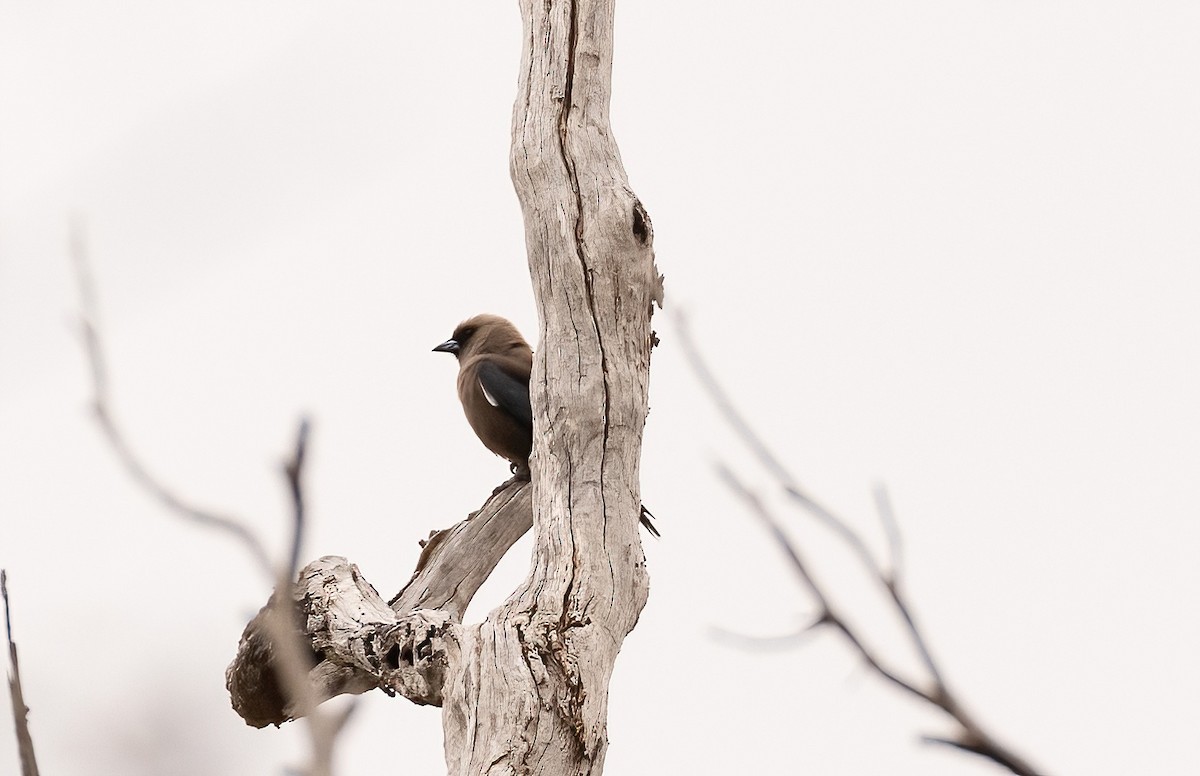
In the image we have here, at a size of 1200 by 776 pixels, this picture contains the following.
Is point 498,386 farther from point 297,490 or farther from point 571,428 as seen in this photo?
point 297,490

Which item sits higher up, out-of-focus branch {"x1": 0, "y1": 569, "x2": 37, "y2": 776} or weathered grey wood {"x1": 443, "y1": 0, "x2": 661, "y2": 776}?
weathered grey wood {"x1": 443, "y1": 0, "x2": 661, "y2": 776}

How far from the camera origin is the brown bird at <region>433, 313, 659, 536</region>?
4.40 metres

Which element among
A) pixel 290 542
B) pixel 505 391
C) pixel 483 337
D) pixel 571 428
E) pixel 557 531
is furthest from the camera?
pixel 483 337

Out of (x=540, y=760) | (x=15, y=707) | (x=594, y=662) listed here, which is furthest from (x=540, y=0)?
(x=15, y=707)

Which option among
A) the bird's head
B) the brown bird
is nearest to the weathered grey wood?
the brown bird

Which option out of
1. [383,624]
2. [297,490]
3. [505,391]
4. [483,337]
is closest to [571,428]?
[383,624]

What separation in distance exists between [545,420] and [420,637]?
2.01 ft

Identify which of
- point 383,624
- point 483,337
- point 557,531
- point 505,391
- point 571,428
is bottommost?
point 383,624

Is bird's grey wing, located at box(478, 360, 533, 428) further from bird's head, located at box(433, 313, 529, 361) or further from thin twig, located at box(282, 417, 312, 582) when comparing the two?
thin twig, located at box(282, 417, 312, 582)

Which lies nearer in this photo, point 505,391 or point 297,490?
point 297,490

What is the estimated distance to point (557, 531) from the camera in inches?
115

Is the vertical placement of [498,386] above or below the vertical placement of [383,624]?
above

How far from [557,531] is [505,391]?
1611 mm

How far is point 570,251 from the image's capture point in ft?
10.2
